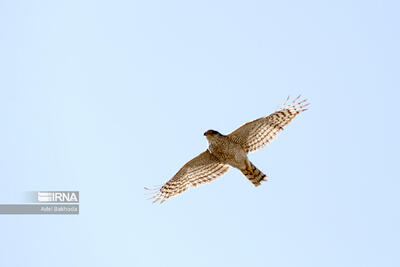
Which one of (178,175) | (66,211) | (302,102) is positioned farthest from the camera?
(66,211)

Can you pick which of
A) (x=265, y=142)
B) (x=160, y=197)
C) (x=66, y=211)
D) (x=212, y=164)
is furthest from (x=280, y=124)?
(x=66, y=211)

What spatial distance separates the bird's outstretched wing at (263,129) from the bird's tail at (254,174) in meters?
0.44

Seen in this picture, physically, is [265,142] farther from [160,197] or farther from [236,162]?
[160,197]

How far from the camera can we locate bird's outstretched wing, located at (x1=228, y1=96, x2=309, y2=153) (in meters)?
21.6

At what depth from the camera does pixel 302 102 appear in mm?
21547

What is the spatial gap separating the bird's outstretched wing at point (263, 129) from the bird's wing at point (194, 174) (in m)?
0.99

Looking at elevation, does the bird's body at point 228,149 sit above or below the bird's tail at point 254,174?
above

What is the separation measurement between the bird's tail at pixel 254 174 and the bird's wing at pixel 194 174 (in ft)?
2.90

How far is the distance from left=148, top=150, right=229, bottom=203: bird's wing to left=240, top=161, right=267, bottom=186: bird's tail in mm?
882

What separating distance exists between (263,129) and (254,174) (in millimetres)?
1185

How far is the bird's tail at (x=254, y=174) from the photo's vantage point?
21812mm

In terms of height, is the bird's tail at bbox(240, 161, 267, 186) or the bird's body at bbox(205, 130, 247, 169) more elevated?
the bird's body at bbox(205, 130, 247, 169)

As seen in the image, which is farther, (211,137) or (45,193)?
(45,193)

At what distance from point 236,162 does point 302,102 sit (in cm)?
232
